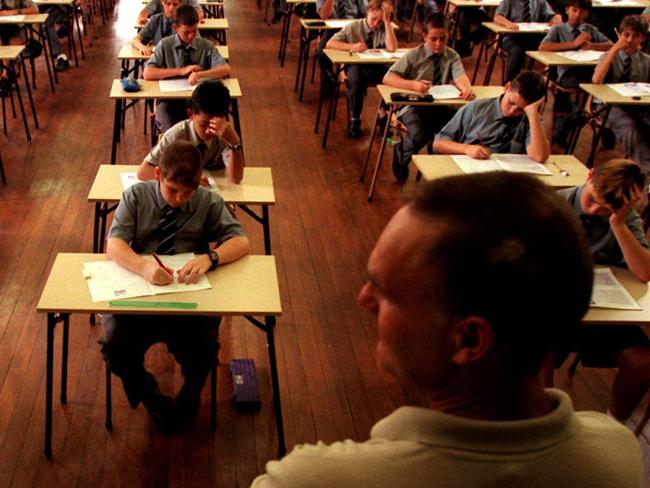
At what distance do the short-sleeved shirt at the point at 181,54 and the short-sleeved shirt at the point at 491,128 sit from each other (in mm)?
1656

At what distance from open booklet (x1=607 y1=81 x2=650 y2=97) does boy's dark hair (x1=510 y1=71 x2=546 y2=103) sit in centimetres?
136

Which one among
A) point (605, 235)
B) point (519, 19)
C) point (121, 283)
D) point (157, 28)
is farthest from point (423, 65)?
point (121, 283)

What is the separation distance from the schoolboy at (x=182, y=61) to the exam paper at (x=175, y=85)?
0.04 metres

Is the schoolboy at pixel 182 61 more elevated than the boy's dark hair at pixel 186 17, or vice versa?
the boy's dark hair at pixel 186 17

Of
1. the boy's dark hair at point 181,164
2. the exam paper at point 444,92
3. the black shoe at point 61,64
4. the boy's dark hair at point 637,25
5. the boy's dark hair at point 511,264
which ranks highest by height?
the boy's dark hair at point 511,264

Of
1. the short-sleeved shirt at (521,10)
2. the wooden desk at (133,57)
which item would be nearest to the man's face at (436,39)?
the wooden desk at (133,57)

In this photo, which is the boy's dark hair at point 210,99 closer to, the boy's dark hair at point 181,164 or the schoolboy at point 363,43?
the boy's dark hair at point 181,164

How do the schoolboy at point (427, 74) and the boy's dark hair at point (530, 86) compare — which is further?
the schoolboy at point (427, 74)

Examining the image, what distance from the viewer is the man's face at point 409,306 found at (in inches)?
22.0

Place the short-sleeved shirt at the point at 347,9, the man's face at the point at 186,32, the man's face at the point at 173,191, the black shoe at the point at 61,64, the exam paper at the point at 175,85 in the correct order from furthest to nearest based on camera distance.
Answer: the black shoe at the point at 61,64
the short-sleeved shirt at the point at 347,9
the man's face at the point at 186,32
the exam paper at the point at 175,85
the man's face at the point at 173,191

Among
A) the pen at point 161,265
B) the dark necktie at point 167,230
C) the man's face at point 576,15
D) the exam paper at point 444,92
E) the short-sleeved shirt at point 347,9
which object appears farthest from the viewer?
the short-sleeved shirt at point 347,9

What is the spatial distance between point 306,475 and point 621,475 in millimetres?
272

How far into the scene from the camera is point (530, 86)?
136 inches

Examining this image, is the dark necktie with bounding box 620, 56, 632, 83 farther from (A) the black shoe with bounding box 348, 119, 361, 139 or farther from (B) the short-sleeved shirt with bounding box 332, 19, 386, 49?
(A) the black shoe with bounding box 348, 119, 361, 139
